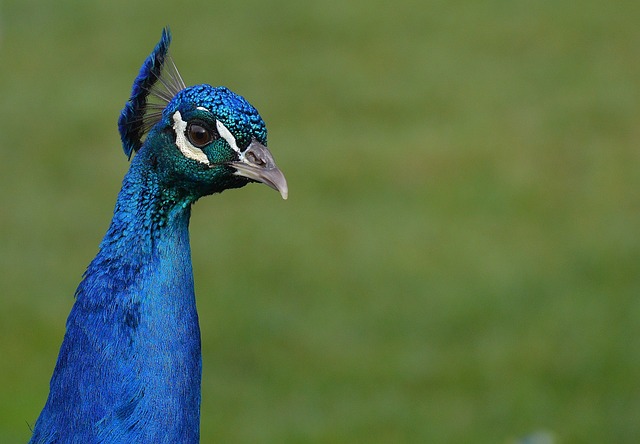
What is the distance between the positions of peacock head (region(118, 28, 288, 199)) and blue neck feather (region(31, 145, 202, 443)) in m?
0.04

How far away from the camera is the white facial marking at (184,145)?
6.73 feet

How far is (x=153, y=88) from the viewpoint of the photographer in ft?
7.36

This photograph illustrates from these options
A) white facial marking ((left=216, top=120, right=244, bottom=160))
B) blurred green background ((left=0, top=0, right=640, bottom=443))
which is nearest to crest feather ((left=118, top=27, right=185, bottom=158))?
white facial marking ((left=216, top=120, right=244, bottom=160))

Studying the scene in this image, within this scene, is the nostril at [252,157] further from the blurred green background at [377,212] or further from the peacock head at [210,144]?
the blurred green background at [377,212]

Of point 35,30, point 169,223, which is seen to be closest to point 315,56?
point 35,30

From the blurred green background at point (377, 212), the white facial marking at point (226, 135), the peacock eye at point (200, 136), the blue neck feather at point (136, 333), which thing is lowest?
the blue neck feather at point (136, 333)

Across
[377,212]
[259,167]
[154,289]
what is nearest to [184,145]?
[259,167]

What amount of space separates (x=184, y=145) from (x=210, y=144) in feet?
0.16

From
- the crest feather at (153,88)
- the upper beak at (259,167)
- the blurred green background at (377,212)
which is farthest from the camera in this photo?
the blurred green background at (377,212)

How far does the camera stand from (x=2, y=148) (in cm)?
686

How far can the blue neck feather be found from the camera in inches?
81.0

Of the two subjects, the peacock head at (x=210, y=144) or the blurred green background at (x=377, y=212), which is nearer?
the peacock head at (x=210, y=144)

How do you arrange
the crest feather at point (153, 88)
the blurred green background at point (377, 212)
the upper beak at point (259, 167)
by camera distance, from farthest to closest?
the blurred green background at point (377, 212), the crest feather at point (153, 88), the upper beak at point (259, 167)

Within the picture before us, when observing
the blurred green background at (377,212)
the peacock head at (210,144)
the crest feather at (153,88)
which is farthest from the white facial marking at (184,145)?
the blurred green background at (377,212)
